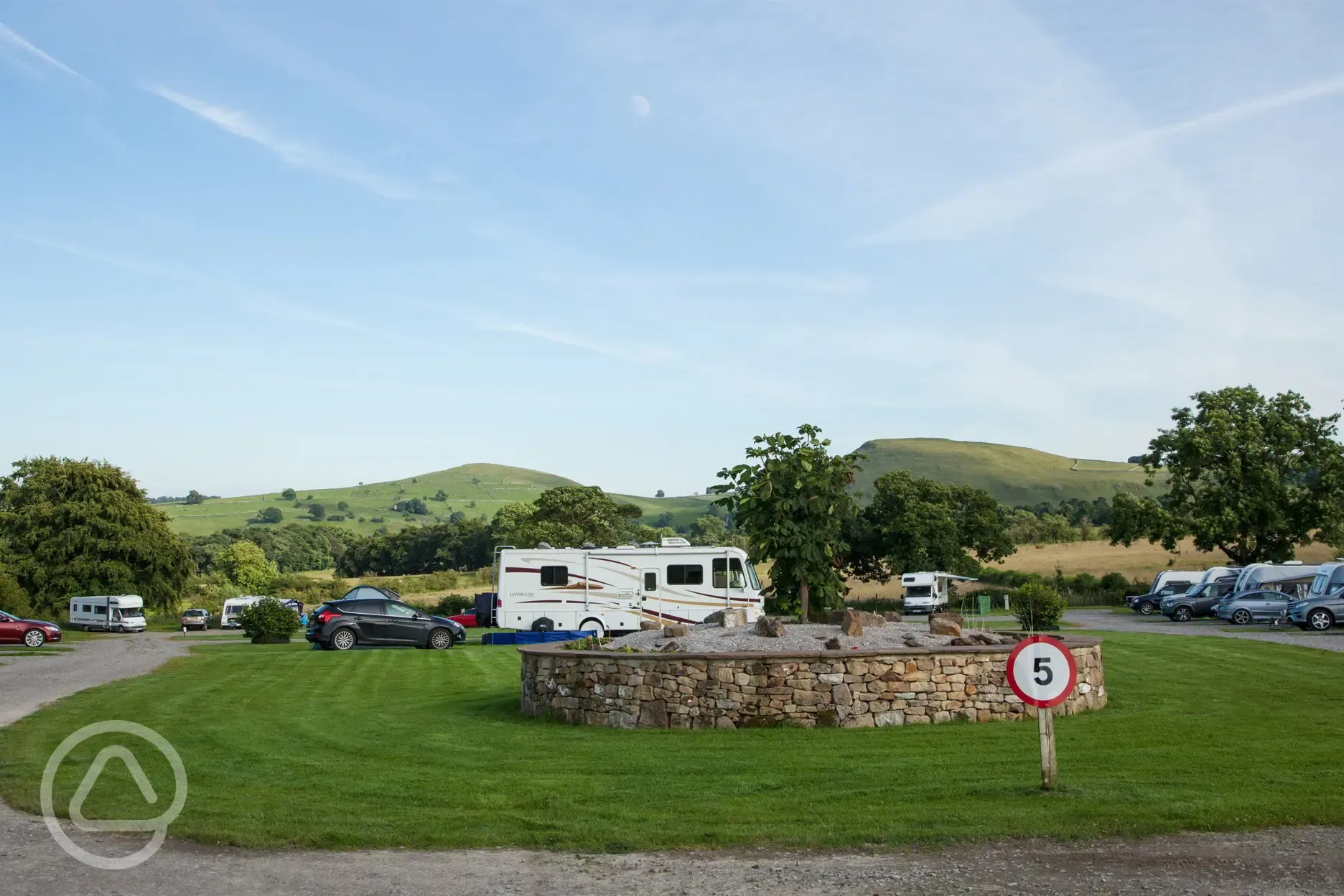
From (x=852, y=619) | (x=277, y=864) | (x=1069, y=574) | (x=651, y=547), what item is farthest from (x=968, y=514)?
(x=277, y=864)

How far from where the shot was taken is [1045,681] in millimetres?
9164

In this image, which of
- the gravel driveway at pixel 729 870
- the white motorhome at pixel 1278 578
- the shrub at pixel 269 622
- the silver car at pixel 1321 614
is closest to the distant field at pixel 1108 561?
→ the white motorhome at pixel 1278 578

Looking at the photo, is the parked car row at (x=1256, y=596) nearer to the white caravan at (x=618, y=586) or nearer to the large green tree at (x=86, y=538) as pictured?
the white caravan at (x=618, y=586)

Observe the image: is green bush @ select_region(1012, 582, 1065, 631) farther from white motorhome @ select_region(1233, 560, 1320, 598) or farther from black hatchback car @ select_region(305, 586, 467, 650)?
black hatchback car @ select_region(305, 586, 467, 650)

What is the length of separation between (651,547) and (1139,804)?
25.6 m

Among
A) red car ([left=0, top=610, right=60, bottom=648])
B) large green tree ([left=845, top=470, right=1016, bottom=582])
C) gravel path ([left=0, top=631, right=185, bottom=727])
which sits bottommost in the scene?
gravel path ([left=0, top=631, right=185, bottom=727])

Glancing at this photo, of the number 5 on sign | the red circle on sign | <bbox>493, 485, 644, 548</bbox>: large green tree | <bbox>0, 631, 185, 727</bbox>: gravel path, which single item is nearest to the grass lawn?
the number 5 on sign

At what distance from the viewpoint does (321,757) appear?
1171 cm

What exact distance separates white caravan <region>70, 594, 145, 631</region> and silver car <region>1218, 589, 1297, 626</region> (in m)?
45.5

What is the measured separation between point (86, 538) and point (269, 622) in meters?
24.2

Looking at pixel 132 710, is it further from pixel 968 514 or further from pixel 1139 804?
pixel 968 514

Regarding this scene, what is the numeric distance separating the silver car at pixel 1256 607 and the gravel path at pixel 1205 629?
1.34 ft

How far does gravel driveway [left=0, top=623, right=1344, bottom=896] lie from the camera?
21.9ft

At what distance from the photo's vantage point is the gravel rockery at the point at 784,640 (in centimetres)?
1488
